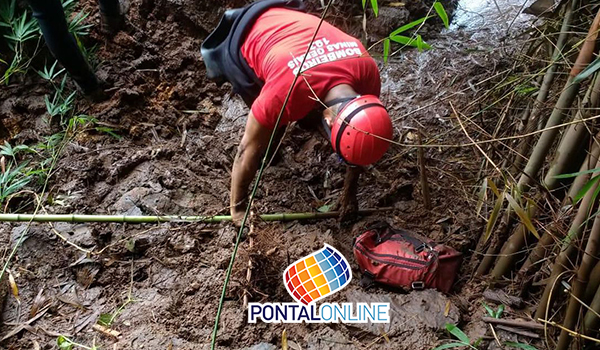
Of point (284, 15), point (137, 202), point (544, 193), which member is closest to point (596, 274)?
point (544, 193)

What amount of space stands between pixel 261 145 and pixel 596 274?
1.48 m

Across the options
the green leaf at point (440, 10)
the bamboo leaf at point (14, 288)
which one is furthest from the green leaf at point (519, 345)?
the bamboo leaf at point (14, 288)

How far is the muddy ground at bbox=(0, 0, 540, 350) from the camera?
6.42 feet

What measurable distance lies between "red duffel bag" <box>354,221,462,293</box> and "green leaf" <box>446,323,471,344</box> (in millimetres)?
273

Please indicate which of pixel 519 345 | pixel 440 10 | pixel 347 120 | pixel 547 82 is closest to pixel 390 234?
pixel 347 120

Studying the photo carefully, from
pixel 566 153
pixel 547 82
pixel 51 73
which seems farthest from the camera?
pixel 51 73

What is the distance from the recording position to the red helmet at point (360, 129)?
1.97 metres

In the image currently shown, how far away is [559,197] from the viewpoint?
72.6 inches

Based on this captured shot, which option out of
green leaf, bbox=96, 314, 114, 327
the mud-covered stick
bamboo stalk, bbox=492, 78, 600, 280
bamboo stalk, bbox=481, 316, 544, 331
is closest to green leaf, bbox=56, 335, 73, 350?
green leaf, bbox=96, 314, 114, 327

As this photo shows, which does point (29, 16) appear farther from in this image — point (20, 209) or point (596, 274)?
point (596, 274)

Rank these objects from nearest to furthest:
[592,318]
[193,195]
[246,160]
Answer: [592,318], [246,160], [193,195]

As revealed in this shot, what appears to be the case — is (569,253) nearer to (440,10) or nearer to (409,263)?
(409,263)

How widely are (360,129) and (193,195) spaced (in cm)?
114

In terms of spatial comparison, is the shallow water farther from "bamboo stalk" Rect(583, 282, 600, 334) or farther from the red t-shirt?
"bamboo stalk" Rect(583, 282, 600, 334)
